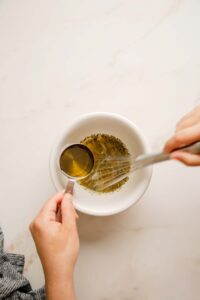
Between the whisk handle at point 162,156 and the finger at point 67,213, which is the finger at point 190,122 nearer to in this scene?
the whisk handle at point 162,156

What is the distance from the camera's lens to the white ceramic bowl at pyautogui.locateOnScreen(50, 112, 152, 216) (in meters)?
0.68

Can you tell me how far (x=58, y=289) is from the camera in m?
0.62

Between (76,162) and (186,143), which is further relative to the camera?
(76,162)

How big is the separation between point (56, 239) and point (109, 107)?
1.04 ft

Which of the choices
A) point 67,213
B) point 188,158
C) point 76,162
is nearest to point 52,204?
point 67,213

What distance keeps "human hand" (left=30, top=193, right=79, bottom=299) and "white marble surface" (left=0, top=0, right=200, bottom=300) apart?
142mm

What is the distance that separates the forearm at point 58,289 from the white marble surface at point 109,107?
0.14 metres

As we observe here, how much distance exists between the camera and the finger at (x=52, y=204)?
61 centimetres

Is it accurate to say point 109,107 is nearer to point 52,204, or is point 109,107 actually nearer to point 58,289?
point 52,204

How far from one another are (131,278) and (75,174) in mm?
253

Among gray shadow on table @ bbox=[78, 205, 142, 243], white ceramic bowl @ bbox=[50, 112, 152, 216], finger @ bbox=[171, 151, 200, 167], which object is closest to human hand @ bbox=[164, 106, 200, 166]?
finger @ bbox=[171, 151, 200, 167]

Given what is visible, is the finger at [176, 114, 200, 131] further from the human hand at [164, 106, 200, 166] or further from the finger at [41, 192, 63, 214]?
the finger at [41, 192, 63, 214]

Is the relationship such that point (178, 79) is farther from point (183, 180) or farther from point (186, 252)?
point (186, 252)

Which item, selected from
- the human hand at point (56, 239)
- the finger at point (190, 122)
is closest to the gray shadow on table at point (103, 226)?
the human hand at point (56, 239)
